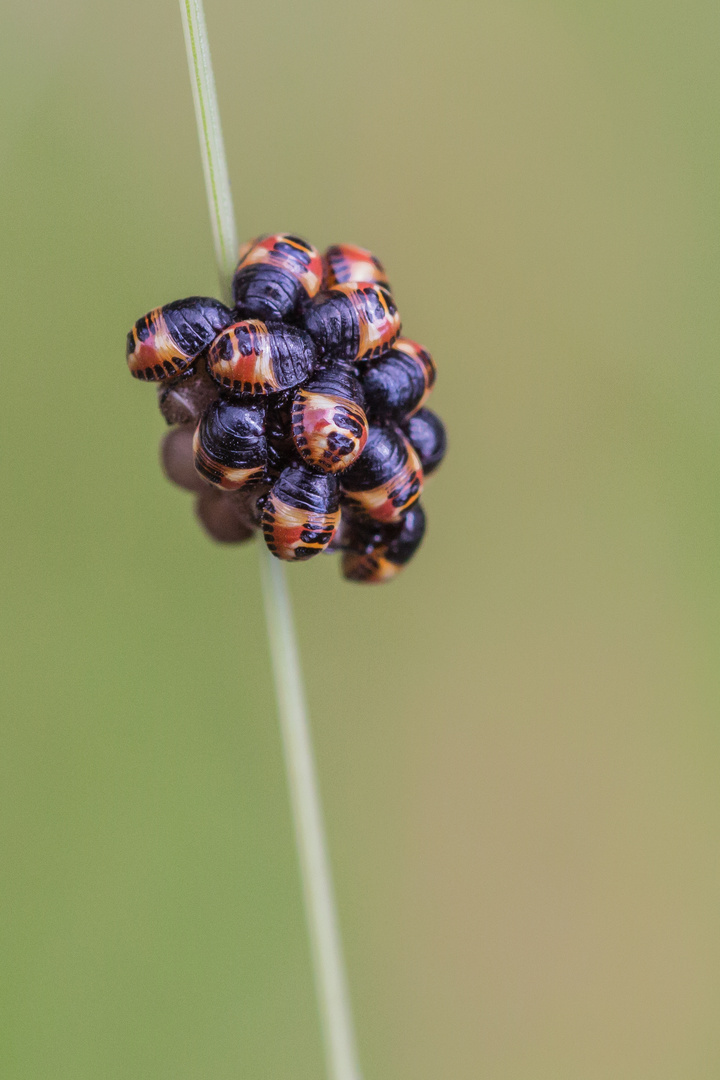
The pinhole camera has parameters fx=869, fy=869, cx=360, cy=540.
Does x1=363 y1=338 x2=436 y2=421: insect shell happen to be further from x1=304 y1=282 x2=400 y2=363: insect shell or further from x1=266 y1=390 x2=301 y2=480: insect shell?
x1=266 y1=390 x2=301 y2=480: insect shell

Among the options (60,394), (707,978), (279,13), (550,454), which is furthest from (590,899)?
(279,13)

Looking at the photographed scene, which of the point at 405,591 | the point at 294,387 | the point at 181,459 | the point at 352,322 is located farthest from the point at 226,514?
the point at 405,591

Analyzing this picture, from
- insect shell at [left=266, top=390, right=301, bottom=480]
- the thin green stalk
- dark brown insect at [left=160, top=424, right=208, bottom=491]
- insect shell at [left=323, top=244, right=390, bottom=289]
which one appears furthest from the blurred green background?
insect shell at [left=266, top=390, right=301, bottom=480]

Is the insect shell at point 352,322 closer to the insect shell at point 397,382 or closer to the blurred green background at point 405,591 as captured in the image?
the insect shell at point 397,382

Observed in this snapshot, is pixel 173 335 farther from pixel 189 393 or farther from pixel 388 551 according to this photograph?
pixel 388 551

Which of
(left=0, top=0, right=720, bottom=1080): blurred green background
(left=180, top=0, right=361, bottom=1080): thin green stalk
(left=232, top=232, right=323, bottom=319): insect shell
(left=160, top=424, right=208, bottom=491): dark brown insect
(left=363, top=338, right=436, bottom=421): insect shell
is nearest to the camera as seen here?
(left=180, top=0, right=361, bottom=1080): thin green stalk

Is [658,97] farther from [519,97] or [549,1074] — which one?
[549,1074]

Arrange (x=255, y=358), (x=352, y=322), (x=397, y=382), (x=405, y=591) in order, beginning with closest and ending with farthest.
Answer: (x=255, y=358), (x=352, y=322), (x=397, y=382), (x=405, y=591)
